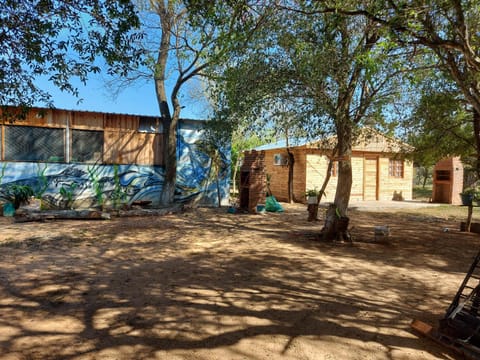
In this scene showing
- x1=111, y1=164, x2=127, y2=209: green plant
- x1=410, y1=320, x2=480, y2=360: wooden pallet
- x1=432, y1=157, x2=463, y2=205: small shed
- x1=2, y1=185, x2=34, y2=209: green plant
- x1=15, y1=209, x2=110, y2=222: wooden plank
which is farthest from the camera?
x1=432, y1=157, x2=463, y2=205: small shed

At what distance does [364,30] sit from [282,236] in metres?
4.78

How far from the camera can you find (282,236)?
8.07 meters

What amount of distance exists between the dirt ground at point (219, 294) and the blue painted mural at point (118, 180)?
402 cm

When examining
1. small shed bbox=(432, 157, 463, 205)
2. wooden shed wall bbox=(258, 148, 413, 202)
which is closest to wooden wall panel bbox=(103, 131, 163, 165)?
wooden shed wall bbox=(258, 148, 413, 202)

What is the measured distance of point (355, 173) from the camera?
59.5 ft

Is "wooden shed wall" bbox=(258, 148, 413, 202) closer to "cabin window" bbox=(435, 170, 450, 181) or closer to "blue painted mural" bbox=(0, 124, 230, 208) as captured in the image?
"cabin window" bbox=(435, 170, 450, 181)

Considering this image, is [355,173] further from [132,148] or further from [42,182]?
[42,182]

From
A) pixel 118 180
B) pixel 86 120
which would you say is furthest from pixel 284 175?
pixel 86 120

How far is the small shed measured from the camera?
17.6 m

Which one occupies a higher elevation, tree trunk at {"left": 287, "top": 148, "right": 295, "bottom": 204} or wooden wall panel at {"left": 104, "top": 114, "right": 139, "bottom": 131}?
wooden wall panel at {"left": 104, "top": 114, "right": 139, "bottom": 131}

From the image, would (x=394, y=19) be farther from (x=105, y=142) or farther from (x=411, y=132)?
(x=105, y=142)

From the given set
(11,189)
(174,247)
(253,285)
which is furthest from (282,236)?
(11,189)

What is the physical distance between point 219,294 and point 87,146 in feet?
33.5

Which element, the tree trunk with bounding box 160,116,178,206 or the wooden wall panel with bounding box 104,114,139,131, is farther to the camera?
the tree trunk with bounding box 160,116,178,206
